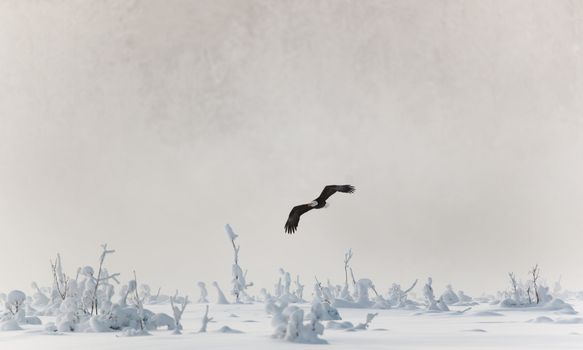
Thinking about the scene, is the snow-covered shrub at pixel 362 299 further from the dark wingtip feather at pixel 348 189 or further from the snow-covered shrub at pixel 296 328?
the snow-covered shrub at pixel 296 328

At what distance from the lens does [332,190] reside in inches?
597

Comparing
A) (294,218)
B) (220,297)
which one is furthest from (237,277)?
(294,218)

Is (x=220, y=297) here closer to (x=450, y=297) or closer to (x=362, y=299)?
(x=362, y=299)

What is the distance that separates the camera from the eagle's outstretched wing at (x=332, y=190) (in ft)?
49.2

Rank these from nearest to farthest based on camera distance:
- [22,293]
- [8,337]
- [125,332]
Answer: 1. [125,332]
2. [8,337]
3. [22,293]

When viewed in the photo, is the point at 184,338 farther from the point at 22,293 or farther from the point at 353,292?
the point at 353,292

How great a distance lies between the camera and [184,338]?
Answer: 1358 cm

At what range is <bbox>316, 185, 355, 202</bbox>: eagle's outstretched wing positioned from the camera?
15.0m

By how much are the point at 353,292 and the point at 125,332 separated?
60.1 feet

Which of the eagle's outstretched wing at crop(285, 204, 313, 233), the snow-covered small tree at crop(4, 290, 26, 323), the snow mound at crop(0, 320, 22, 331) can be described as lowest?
the snow mound at crop(0, 320, 22, 331)

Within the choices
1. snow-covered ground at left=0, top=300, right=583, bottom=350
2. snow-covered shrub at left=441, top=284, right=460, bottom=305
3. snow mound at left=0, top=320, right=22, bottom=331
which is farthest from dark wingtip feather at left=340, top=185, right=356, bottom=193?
snow-covered shrub at left=441, top=284, right=460, bottom=305

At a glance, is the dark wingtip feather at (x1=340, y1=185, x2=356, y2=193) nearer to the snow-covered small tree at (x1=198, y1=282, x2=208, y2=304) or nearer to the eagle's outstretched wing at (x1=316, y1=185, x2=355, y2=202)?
the eagle's outstretched wing at (x1=316, y1=185, x2=355, y2=202)

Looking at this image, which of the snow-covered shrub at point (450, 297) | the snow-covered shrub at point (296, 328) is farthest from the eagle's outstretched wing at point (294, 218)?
the snow-covered shrub at point (450, 297)

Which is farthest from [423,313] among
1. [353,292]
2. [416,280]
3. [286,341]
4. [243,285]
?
[286,341]
